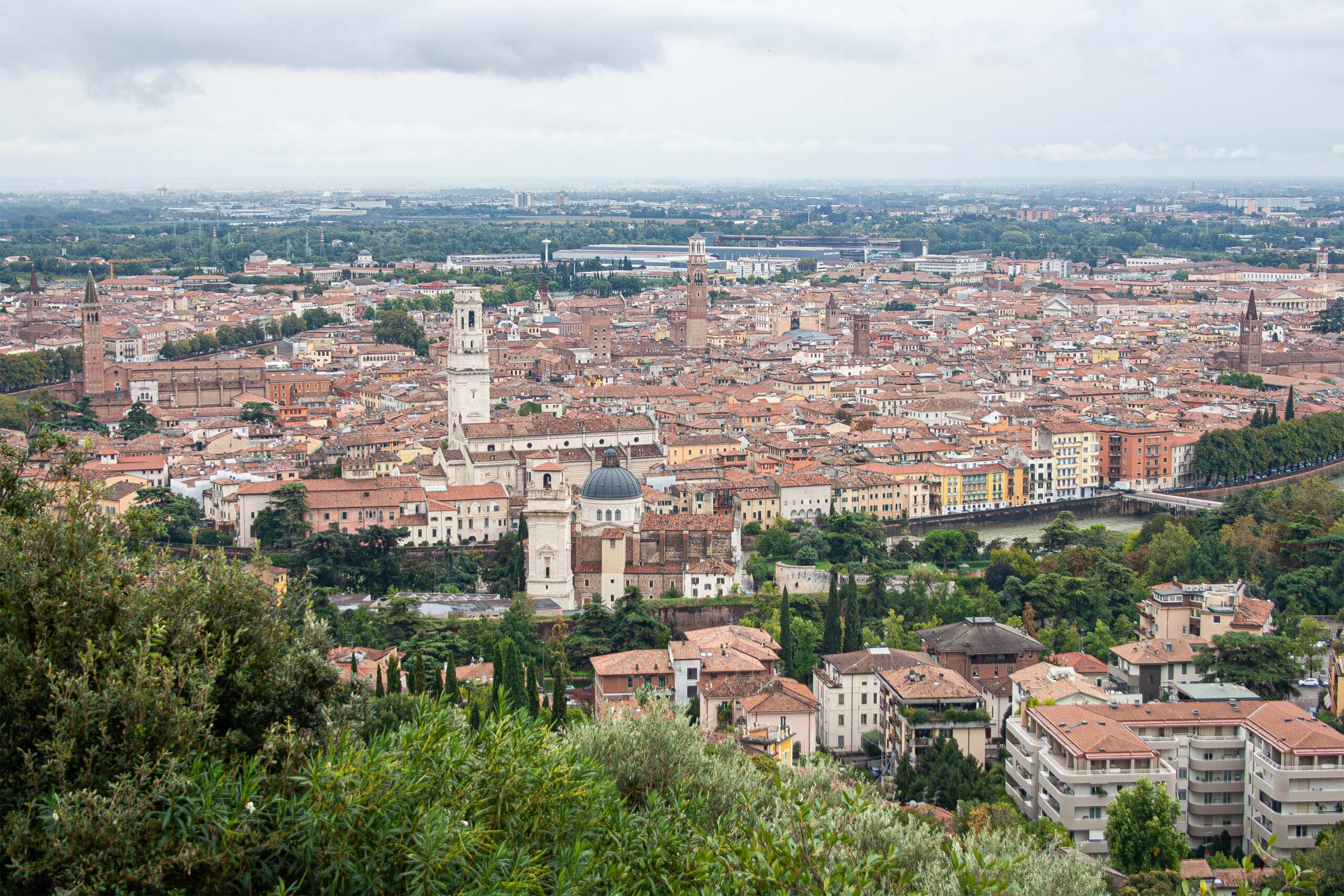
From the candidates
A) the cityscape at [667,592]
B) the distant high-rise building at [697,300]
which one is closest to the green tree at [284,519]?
the cityscape at [667,592]

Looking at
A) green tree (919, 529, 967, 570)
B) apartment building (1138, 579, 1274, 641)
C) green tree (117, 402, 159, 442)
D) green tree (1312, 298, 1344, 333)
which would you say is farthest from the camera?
green tree (1312, 298, 1344, 333)

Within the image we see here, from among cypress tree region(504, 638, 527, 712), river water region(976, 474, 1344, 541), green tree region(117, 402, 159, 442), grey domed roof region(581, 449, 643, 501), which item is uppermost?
grey domed roof region(581, 449, 643, 501)

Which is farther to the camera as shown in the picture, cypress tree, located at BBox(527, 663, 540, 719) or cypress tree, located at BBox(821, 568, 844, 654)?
cypress tree, located at BBox(821, 568, 844, 654)

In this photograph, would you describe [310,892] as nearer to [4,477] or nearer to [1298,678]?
[4,477]

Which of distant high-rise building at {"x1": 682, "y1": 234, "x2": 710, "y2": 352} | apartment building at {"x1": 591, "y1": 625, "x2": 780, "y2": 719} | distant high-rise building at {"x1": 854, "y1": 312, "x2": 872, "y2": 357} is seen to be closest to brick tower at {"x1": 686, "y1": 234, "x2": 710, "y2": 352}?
distant high-rise building at {"x1": 682, "y1": 234, "x2": 710, "y2": 352}

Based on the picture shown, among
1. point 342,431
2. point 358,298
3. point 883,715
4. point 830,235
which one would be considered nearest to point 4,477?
point 883,715

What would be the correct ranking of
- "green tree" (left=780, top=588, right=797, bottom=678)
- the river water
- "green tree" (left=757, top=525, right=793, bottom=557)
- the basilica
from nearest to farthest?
"green tree" (left=780, top=588, right=797, bottom=678) → the basilica → "green tree" (left=757, top=525, right=793, bottom=557) → the river water

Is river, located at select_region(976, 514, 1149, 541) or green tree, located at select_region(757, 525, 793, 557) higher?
green tree, located at select_region(757, 525, 793, 557)

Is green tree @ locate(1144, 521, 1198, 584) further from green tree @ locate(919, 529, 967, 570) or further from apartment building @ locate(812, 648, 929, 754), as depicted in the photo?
apartment building @ locate(812, 648, 929, 754)
